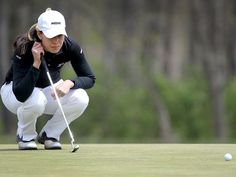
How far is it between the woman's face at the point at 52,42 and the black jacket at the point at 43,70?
115mm

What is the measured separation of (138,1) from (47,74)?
22.2m

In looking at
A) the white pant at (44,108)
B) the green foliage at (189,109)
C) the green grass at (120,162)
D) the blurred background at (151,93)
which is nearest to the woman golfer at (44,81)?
the white pant at (44,108)

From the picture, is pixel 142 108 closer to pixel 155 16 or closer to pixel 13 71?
pixel 155 16

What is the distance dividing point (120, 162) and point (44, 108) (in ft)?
4.99

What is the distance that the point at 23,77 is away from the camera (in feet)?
26.4

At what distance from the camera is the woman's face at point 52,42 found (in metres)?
8.00

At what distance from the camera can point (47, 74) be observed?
8242 millimetres

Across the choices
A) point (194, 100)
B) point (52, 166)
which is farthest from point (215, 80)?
point (52, 166)

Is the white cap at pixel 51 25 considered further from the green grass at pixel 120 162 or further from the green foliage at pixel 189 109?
the green foliage at pixel 189 109

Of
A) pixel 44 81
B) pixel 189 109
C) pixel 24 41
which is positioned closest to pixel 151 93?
pixel 189 109

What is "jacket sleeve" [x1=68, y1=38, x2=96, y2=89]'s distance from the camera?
8.34m

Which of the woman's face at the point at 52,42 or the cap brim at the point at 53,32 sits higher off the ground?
the cap brim at the point at 53,32

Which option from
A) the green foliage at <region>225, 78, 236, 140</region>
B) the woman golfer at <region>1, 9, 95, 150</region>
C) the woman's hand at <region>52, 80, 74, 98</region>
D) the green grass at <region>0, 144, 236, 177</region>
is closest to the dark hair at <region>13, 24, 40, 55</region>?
the woman golfer at <region>1, 9, 95, 150</region>

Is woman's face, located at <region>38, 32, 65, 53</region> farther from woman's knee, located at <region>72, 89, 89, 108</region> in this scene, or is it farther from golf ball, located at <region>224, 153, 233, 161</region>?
golf ball, located at <region>224, 153, 233, 161</region>
